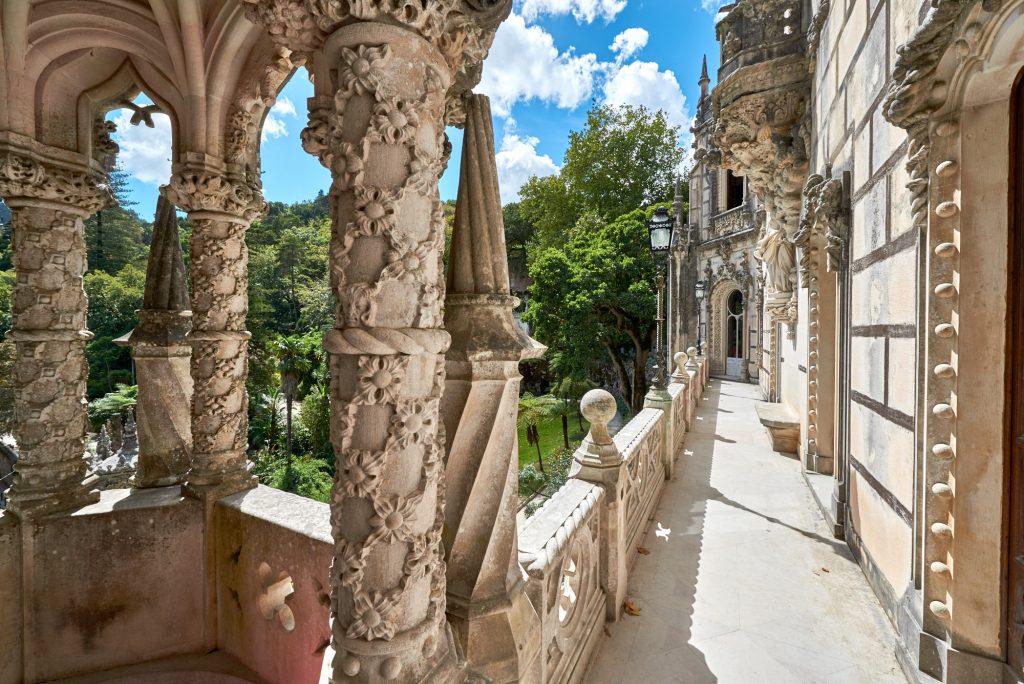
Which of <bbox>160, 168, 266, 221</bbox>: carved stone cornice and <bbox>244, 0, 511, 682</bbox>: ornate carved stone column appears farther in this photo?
<bbox>160, 168, 266, 221</bbox>: carved stone cornice

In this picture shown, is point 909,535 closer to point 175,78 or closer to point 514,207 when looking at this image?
point 175,78

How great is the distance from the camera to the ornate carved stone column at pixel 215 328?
11.2 feet

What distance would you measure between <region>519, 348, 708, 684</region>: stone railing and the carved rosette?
93 centimetres

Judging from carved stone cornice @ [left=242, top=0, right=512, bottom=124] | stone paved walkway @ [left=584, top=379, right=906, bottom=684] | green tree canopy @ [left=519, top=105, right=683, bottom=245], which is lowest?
stone paved walkway @ [left=584, top=379, right=906, bottom=684]

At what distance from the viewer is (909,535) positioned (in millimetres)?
2803

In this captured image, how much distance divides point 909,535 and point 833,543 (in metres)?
1.77

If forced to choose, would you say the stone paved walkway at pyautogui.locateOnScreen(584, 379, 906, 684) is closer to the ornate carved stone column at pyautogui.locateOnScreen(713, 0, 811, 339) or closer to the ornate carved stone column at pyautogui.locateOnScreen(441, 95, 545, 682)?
the ornate carved stone column at pyautogui.locateOnScreen(441, 95, 545, 682)

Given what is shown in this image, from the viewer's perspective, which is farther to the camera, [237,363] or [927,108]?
[237,363]

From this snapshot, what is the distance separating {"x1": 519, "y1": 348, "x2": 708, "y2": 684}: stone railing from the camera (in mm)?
2330

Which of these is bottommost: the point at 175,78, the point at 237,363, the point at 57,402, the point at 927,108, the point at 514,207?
the point at 57,402

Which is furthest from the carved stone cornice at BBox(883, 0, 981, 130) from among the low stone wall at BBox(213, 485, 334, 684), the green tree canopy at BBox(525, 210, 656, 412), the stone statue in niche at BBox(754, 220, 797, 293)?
the green tree canopy at BBox(525, 210, 656, 412)

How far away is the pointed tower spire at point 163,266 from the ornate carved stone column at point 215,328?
0.63 metres

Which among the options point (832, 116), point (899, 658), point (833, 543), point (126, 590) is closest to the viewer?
point (899, 658)

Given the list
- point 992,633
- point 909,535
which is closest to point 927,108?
point 909,535
